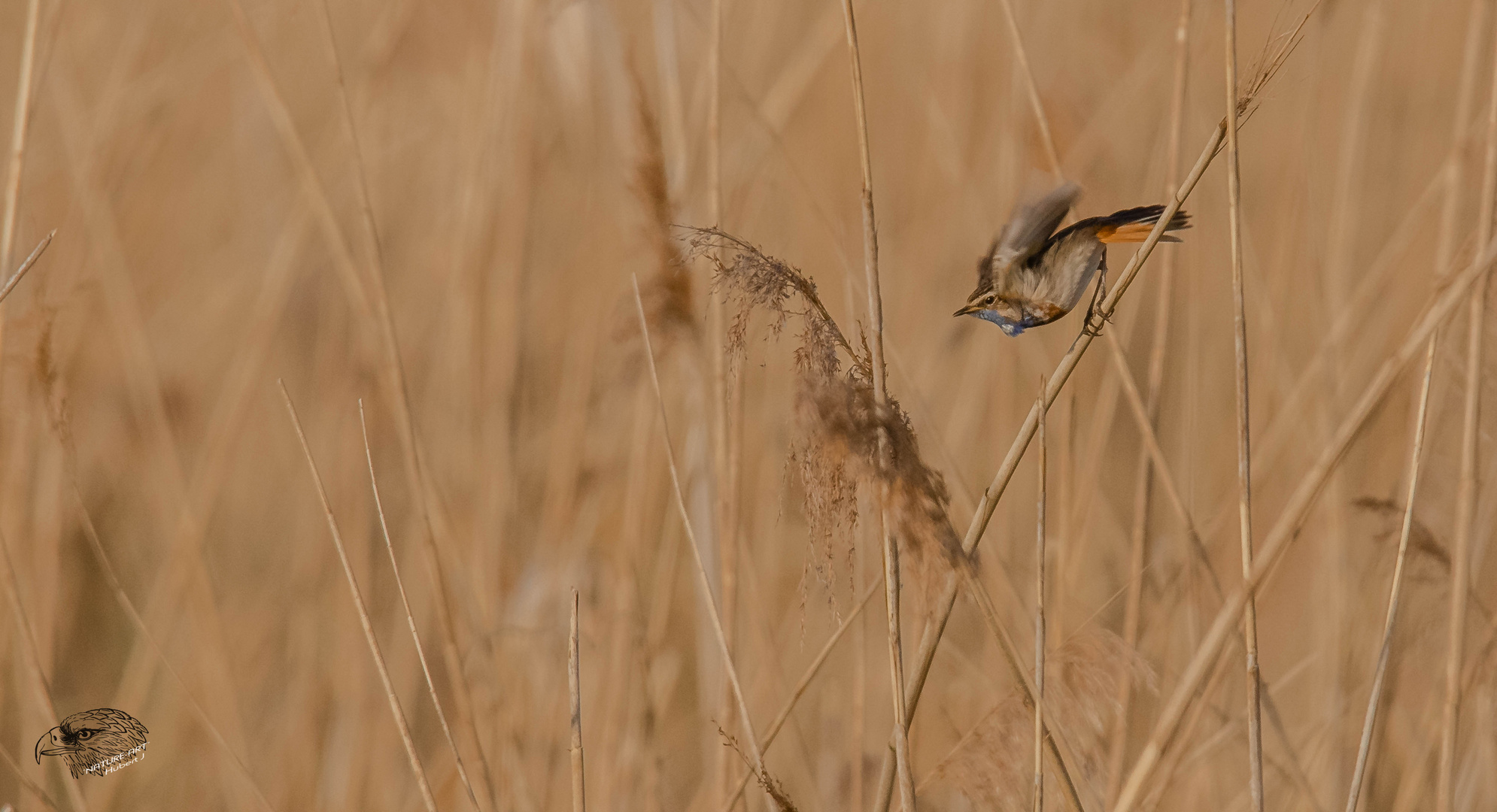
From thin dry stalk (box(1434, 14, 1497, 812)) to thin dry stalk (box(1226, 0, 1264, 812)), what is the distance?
0.72ft

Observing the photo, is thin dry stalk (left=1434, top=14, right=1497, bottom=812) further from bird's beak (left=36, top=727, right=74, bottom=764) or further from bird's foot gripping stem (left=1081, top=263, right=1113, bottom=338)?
bird's beak (left=36, top=727, right=74, bottom=764)

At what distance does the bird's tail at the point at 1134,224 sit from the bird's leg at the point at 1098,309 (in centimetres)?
1

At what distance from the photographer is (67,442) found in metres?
0.81

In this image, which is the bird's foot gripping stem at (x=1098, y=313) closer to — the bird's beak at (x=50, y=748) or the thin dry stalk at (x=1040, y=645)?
the thin dry stalk at (x=1040, y=645)

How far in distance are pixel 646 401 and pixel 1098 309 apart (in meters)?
0.64

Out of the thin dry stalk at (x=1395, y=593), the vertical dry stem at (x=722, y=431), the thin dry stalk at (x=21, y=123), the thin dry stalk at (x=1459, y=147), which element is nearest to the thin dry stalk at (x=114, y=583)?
the thin dry stalk at (x=21, y=123)

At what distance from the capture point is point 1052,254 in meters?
0.57

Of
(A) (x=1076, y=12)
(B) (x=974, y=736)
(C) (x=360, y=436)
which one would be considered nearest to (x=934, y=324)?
(A) (x=1076, y=12)

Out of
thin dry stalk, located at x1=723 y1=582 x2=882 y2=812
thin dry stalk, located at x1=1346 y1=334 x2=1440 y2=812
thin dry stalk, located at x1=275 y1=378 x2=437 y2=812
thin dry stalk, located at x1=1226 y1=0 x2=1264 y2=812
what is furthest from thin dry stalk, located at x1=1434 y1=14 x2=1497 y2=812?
thin dry stalk, located at x1=275 y1=378 x2=437 y2=812

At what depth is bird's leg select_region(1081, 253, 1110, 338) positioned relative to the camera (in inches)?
21.5

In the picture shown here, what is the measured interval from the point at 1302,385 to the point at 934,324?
69cm

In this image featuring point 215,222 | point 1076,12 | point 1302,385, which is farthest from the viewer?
point 215,222

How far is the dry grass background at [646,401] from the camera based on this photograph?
947mm

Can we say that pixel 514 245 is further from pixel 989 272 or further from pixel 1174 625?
pixel 1174 625
